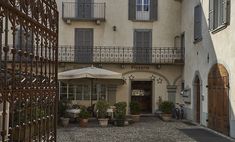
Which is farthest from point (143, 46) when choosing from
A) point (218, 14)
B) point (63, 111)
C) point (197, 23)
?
point (218, 14)

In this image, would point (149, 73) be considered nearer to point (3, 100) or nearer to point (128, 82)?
point (128, 82)

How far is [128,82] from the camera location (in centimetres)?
2378

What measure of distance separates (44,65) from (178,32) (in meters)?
20.4

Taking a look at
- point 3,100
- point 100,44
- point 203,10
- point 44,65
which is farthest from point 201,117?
point 3,100

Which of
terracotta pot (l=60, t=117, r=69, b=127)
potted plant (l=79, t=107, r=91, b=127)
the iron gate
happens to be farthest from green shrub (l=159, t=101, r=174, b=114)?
the iron gate

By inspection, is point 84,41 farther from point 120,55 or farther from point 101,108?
point 101,108

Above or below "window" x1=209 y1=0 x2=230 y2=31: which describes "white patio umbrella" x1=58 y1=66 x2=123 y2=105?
below

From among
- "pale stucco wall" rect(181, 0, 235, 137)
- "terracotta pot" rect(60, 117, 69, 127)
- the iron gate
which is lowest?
"terracotta pot" rect(60, 117, 69, 127)

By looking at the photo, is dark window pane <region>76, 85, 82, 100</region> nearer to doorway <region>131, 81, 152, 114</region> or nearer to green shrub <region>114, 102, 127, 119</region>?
doorway <region>131, 81, 152, 114</region>

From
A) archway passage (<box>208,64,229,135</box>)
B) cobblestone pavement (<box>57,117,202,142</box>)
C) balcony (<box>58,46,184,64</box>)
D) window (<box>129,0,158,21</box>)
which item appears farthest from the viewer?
window (<box>129,0,158,21</box>)

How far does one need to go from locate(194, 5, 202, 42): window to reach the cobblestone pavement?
4.23 meters

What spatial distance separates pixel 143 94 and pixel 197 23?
6590mm

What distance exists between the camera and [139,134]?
1495 cm

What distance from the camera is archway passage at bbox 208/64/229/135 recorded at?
14.8m
